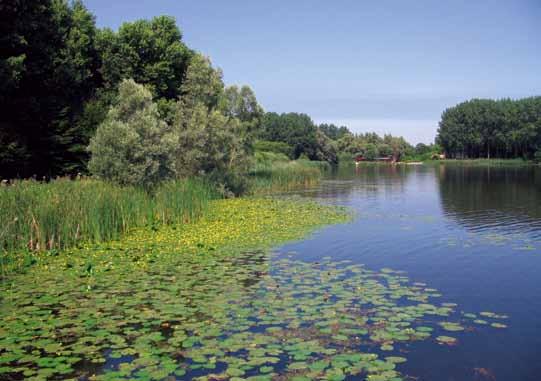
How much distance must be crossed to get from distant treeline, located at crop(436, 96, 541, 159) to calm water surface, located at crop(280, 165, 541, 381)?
9630 centimetres

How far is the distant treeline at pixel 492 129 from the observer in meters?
116

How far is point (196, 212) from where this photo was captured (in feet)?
69.7

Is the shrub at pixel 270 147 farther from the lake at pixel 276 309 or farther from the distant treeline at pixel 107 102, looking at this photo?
the lake at pixel 276 309

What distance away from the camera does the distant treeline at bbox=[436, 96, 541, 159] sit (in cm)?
11556

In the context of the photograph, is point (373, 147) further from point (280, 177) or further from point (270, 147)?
point (280, 177)

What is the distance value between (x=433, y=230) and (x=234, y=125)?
17.5m

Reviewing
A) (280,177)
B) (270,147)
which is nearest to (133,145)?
(280,177)

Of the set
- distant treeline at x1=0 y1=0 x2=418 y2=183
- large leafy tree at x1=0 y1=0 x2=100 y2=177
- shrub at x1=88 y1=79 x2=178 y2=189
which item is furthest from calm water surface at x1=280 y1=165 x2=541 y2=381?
large leafy tree at x1=0 y1=0 x2=100 y2=177

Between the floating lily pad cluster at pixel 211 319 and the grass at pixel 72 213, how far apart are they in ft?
4.11

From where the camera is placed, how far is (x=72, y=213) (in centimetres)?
1502

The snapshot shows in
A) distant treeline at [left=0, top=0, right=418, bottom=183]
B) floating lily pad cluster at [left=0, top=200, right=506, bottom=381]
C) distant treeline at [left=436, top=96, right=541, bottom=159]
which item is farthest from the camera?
A: distant treeline at [left=436, top=96, right=541, bottom=159]

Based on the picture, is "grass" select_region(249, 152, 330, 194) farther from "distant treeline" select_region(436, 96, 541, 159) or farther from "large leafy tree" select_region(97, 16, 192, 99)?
"distant treeline" select_region(436, 96, 541, 159)

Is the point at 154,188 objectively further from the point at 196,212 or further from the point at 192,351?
the point at 192,351

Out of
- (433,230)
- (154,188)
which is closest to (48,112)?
(154,188)
